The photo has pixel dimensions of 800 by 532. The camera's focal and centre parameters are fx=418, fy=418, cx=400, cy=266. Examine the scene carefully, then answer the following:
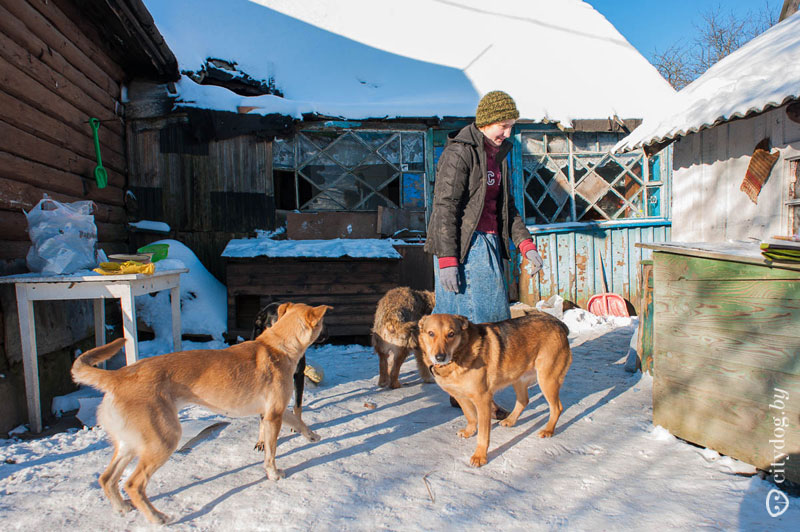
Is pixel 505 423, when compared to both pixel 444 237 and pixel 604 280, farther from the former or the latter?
pixel 604 280

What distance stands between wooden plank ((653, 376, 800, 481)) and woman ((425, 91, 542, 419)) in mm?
1255

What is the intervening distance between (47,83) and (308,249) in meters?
3.55

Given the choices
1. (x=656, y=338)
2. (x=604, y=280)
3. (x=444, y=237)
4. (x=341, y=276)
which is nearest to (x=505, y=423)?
(x=656, y=338)

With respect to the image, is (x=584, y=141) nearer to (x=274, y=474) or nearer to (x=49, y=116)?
(x=274, y=474)

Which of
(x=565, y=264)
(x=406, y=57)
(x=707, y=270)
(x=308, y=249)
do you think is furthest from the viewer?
(x=406, y=57)

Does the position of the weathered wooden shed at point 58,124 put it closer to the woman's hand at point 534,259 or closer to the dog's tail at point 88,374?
the dog's tail at point 88,374

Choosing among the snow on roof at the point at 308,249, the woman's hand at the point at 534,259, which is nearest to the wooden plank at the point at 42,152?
the snow on roof at the point at 308,249

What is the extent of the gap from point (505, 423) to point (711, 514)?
148 centimetres

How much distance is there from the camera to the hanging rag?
467 centimetres

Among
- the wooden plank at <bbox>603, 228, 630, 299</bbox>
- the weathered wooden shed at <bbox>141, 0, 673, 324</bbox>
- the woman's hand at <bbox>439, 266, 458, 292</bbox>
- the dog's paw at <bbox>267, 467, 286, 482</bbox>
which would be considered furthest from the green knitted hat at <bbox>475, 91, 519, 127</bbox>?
the wooden plank at <bbox>603, 228, 630, 299</bbox>

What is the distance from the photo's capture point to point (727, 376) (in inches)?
102

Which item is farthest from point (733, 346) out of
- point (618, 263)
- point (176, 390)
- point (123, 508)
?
point (618, 263)

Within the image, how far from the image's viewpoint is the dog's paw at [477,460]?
2.71 meters

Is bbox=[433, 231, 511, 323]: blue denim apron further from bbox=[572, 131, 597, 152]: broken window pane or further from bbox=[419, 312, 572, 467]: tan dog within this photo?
bbox=[572, 131, 597, 152]: broken window pane
